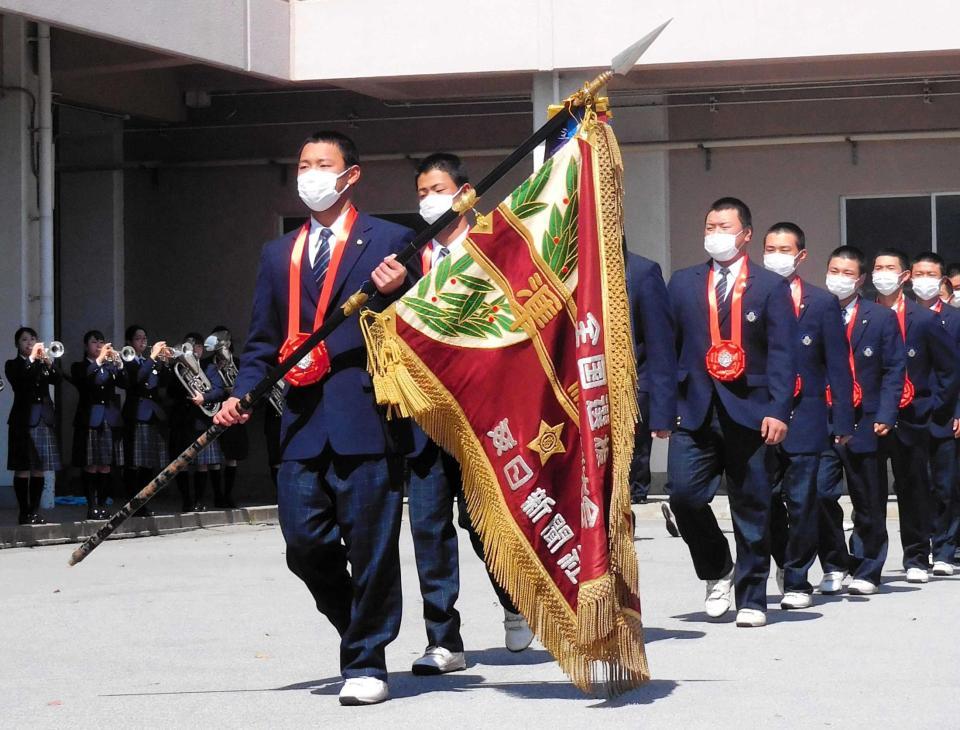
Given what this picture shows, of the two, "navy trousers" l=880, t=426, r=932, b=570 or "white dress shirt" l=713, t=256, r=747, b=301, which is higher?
"white dress shirt" l=713, t=256, r=747, b=301

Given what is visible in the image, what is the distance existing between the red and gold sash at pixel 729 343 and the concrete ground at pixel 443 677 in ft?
4.13

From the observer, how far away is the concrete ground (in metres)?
6.52

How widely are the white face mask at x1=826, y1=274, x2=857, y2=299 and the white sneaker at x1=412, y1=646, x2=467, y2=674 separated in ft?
15.4

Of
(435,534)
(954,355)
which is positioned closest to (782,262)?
(954,355)

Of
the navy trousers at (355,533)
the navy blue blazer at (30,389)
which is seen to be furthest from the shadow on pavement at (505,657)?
the navy blue blazer at (30,389)

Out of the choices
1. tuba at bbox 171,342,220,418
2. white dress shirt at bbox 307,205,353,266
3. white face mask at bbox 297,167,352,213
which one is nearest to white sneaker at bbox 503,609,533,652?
white dress shirt at bbox 307,205,353,266

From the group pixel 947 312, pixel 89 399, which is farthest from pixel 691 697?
pixel 89 399

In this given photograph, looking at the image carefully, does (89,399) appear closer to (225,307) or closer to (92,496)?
(92,496)

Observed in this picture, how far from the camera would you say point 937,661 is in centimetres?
780

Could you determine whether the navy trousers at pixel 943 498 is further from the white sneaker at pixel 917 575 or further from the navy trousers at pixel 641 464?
the navy trousers at pixel 641 464

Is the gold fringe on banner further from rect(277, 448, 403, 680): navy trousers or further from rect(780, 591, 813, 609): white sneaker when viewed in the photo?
rect(780, 591, 813, 609): white sneaker

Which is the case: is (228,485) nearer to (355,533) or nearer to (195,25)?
(195,25)

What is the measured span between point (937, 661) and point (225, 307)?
56.3 feet

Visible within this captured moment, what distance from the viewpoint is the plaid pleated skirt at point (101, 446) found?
1731cm
